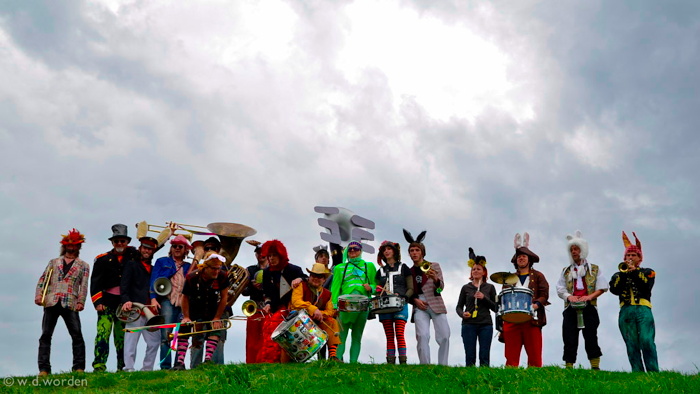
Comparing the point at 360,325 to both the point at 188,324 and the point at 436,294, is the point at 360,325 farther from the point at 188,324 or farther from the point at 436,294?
the point at 188,324

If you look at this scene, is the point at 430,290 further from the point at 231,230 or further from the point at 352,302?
the point at 231,230

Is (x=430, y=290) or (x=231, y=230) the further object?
(x=231, y=230)

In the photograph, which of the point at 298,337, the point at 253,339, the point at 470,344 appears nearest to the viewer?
the point at 298,337

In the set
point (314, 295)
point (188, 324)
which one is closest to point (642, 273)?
point (314, 295)

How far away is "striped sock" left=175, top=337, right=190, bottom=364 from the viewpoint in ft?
38.9

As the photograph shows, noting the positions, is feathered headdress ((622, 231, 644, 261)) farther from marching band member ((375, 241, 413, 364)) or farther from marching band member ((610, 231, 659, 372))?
marching band member ((375, 241, 413, 364))

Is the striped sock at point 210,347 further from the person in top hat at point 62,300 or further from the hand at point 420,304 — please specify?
the hand at point 420,304

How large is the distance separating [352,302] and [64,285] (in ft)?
17.8

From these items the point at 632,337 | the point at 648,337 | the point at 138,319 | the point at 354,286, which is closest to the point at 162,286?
the point at 138,319

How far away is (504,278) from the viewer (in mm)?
13375

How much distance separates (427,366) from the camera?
11.2 metres

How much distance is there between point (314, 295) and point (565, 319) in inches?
181

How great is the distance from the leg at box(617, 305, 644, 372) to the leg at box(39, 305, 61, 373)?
1044 cm

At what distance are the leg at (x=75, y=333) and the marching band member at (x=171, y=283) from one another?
Answer: 146 centimetres
